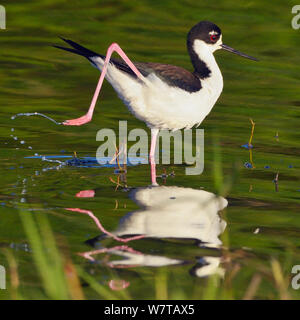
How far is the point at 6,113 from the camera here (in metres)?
9.43

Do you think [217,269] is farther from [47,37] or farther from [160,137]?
[47,37]

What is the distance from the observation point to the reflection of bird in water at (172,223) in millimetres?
5094

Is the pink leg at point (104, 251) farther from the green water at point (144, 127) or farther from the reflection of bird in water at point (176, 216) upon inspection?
the reflection of bird in water at point (176, 216)

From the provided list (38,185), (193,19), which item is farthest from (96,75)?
(38,185)

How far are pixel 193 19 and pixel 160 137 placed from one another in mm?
6295

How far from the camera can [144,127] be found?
361 inches

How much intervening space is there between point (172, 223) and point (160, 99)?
1709mm

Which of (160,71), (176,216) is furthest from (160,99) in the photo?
(176,216)

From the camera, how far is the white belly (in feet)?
23.5
